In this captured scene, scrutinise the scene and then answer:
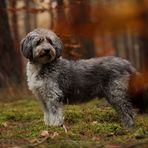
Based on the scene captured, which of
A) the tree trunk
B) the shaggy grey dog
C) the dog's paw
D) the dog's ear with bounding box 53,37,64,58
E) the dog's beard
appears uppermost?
the dog's ear with bounding box 53,37,64,58

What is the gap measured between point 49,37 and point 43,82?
0.76 metres

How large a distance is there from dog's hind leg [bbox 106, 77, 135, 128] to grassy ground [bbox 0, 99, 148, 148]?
16cm

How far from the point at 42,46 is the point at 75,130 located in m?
1.51

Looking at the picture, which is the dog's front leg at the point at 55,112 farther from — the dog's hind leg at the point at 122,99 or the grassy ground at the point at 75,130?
the dog's hind leg at the point at 122,99

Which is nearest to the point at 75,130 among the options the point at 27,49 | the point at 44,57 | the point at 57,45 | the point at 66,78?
the point at 66,78

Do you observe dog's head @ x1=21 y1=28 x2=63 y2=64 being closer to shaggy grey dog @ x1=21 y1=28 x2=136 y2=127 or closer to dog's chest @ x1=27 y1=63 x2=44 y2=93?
shaggy grey dog @ x1=21 y1=28 x2=136 y2=127

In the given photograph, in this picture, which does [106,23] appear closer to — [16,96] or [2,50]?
[16,96]

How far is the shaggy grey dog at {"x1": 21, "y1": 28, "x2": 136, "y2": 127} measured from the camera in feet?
24.8

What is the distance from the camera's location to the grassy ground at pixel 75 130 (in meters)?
5.38

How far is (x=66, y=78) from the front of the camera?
7.83 meters

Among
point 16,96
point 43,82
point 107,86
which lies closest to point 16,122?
point 43,82

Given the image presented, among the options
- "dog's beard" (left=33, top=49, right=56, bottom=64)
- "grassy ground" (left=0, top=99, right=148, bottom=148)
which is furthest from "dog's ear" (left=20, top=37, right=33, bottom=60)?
Result: "grassy ground" (left=0, top=99, right=148, bottom=148)

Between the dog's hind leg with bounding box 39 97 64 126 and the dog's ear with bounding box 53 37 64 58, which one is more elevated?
the dog's ear with bounding box 53 37 64 58

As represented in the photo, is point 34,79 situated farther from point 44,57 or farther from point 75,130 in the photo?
point 75,130
